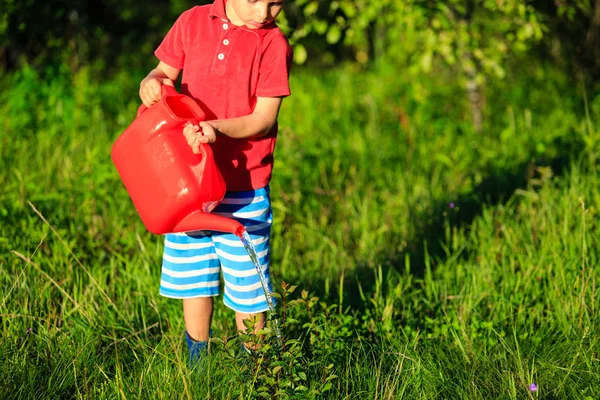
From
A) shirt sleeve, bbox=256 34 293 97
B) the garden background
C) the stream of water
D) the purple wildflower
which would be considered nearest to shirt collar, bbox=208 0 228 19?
shirt sleeve, bbox=256 34 293 97

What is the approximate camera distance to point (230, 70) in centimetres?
203

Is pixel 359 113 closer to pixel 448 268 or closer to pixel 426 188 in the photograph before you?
pixel 426 188

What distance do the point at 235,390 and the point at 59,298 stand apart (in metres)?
0.95

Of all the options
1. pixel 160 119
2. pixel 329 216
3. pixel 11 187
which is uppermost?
pixel 160 119

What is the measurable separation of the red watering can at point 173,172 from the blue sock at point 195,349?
394 mm

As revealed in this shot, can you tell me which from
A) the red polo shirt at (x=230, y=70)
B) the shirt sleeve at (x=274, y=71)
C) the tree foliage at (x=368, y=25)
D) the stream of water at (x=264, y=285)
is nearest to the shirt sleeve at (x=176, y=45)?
the red polo shirt at (x=230, y=70)

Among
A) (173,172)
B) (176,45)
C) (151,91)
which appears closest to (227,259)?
(173,172)

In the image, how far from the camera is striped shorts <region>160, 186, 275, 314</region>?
217 cm

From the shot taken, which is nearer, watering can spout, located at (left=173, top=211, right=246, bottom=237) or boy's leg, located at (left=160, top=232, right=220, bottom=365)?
watering can spout, located at (left=173, top=211, right=246, bottom=237)

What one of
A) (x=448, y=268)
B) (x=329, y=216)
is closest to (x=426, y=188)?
(x=329, y=216)

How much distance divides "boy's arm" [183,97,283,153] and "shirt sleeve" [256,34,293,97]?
27 millimetres

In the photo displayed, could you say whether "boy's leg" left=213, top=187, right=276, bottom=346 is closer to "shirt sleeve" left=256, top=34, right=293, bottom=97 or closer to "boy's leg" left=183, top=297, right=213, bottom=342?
"boy's leg" left=183, top=297, right=213, bottom=342

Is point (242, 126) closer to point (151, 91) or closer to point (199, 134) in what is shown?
point (199, 134)

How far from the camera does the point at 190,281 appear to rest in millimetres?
2240
